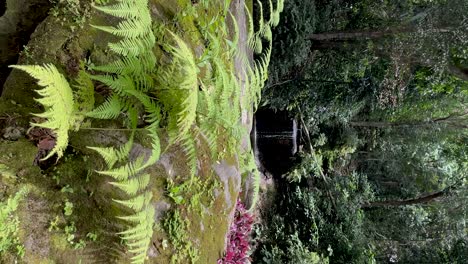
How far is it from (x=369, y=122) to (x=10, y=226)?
9.73 meters

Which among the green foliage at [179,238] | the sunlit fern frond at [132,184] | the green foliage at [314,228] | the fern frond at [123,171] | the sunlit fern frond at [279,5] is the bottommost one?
the green foliage at [314,228]

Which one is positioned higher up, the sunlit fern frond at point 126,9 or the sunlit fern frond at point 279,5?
the sunlit fern frond at point 279,5

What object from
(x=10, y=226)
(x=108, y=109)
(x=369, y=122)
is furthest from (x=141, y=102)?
(x=369, y=122)

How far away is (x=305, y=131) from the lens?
29.9 feet

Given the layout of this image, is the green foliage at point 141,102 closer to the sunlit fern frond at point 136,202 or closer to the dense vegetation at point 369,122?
the sunlit fern frond at point 136,202

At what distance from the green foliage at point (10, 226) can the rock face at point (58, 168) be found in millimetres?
34

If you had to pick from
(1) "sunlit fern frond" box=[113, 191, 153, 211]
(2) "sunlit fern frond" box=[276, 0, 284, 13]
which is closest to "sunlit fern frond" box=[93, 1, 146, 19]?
(1) "sunlit fern frond" box=[113, 191, 153, 211]

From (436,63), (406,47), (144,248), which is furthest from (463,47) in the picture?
(144,248)

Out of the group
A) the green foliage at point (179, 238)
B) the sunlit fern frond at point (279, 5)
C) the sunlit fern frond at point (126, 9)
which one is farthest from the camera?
the sunlit fern frond at point (279, 5)

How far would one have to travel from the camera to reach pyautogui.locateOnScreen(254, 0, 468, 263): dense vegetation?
22.4 feet

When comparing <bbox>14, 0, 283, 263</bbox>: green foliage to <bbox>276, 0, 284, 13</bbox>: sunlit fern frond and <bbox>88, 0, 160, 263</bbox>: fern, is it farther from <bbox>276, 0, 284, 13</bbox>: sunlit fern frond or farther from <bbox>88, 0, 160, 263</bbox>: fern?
<bbox>276, 0, 284, 13</bbox>: sunlit fern frond

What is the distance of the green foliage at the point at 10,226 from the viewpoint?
2.24 meters

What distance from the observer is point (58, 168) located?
2.67m

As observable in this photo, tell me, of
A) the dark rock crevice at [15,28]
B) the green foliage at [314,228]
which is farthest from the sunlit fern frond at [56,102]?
the green foliage at [314,228]
